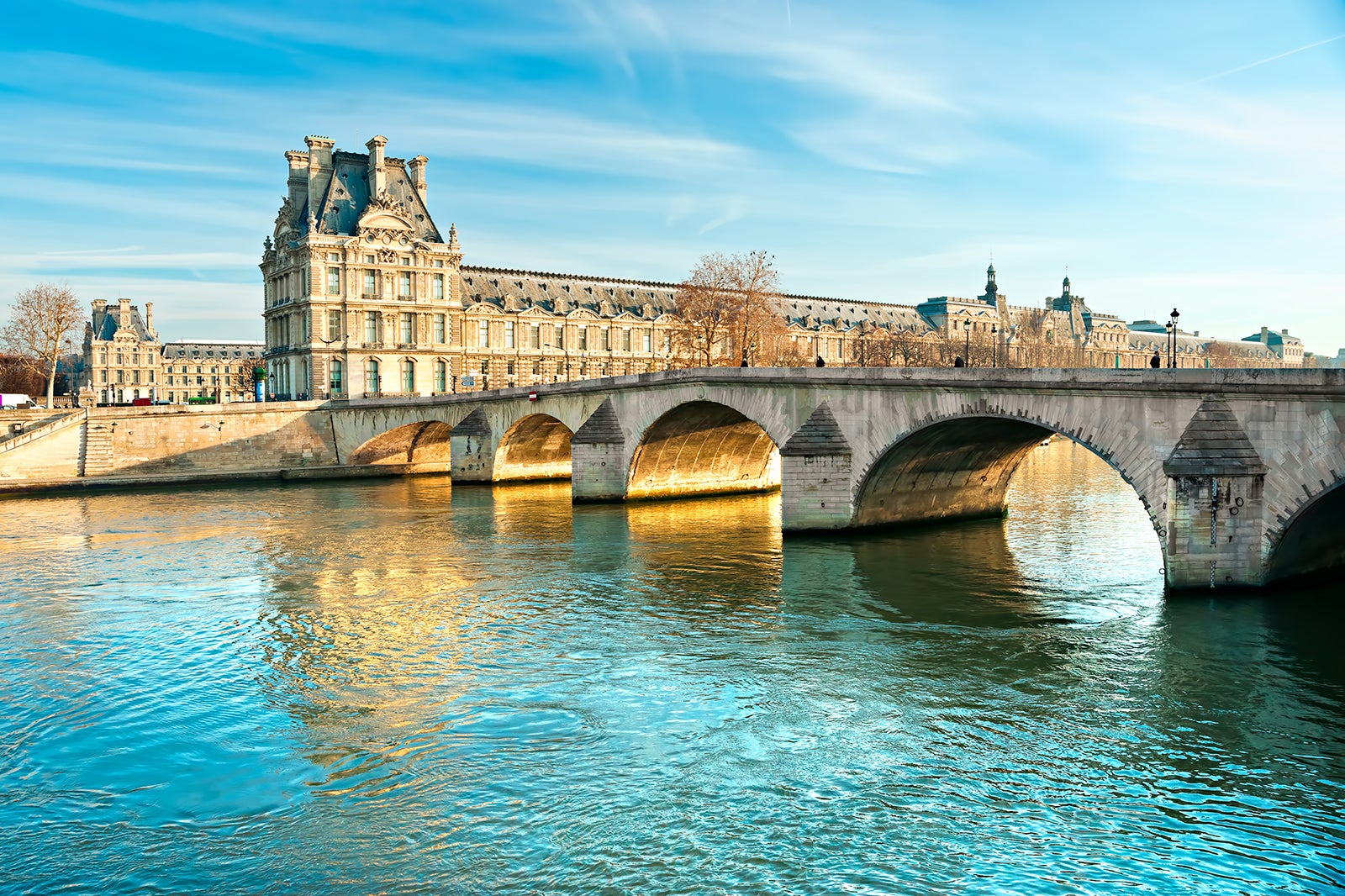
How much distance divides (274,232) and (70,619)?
6961 centimetres

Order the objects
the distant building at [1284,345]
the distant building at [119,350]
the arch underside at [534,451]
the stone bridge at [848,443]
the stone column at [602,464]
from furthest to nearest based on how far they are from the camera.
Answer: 1. the distant building at [1284,345]
2. the distant building at [119,350]
3. the arch underside at [534,451]
4. the stone column at [602,464]
5. the stone bridge at [848,443]

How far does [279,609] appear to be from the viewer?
81.9ft

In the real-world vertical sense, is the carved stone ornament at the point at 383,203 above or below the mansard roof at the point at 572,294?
above

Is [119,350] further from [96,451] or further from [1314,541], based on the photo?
[1314,541]

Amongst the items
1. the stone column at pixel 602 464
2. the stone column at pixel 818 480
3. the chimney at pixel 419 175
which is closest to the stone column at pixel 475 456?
the stone column at pixel 602 464

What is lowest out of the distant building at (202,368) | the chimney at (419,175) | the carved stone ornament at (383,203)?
the distant building at (202,368)

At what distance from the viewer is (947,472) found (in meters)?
36.2

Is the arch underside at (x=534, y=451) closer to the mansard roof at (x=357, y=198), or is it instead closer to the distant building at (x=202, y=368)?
the mansard roof at (x=357, y=198)

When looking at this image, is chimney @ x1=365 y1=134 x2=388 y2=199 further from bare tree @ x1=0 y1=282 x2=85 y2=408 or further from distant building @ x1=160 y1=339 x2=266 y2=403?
distant building @ x1=160 y1=339 x2=266 y2=403

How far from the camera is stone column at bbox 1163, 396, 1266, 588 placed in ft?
74.4

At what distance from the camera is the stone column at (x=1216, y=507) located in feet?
74.4

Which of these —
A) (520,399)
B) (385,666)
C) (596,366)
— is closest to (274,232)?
(596,366)

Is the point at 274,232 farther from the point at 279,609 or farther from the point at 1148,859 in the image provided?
the point at 1148,859

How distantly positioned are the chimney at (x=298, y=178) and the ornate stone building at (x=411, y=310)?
8 cm
